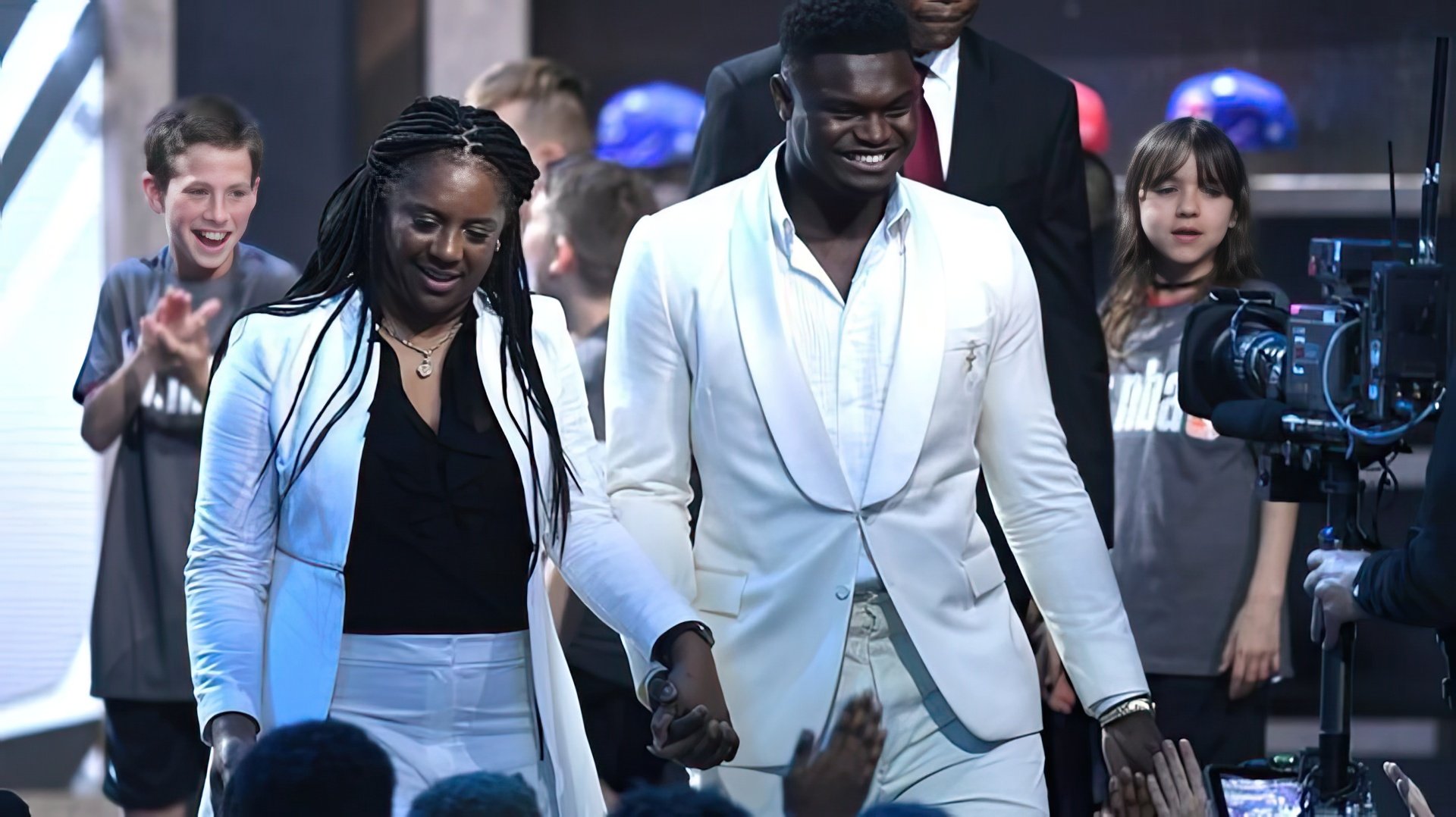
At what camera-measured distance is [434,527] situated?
264 centimetres

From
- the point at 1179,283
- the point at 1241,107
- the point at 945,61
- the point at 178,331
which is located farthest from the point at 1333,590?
the point at 1241,107

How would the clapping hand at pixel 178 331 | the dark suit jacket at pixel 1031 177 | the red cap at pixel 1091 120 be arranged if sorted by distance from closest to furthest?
the dark suit jacket at pixel 1031 177 → the clapping hand at pixel 178 331 → the red cap at pixel 1091 120

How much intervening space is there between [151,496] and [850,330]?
190 cm

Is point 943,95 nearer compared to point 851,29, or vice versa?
point 851,29

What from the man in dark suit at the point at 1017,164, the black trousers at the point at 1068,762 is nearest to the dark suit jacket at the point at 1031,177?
the man in dark suit at the point at 1017,164

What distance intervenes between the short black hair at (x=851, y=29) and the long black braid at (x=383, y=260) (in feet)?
1.36

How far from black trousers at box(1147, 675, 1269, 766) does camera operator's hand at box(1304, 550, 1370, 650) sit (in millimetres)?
1029

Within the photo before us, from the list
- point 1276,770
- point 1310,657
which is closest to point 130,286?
point 1276,770

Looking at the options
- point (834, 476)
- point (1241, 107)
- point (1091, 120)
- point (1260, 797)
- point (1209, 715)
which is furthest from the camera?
point (1241, 107)

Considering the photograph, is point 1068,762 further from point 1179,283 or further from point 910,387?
point 1179,283

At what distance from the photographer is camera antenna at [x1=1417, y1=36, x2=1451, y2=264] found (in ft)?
10.6

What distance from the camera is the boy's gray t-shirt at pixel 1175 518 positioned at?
445 centimetres

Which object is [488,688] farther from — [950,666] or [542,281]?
[542,281]

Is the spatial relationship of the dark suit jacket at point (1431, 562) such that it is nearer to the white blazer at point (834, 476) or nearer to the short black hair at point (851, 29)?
the white blazer at point (834, 476)
